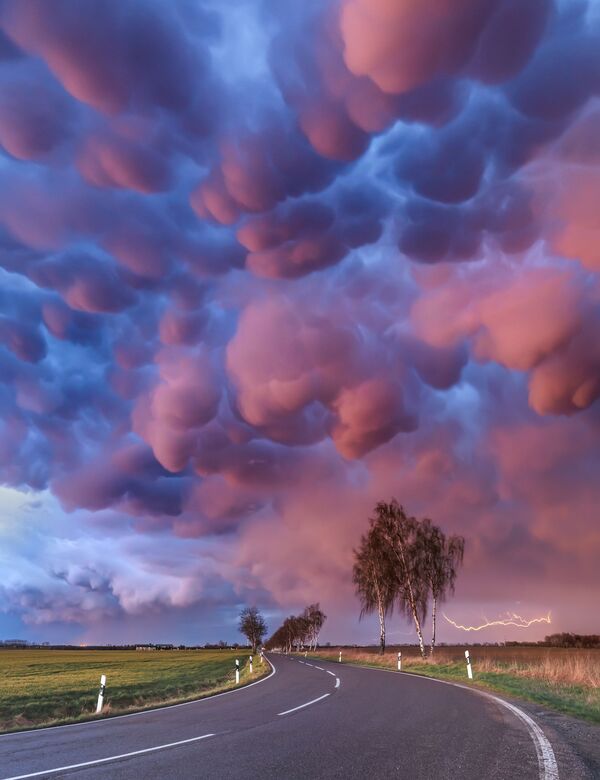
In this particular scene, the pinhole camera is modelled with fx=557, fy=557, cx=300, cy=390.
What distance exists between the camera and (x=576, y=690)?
705 inches

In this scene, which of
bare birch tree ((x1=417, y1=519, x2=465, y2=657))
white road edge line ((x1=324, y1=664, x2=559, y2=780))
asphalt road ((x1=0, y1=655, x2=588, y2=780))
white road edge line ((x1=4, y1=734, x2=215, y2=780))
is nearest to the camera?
white road edge line ((x1=324, y1=664, x2=559, y2=780))

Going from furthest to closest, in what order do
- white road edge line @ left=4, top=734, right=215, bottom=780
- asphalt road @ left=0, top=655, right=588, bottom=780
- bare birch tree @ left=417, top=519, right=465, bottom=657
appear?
bare birch tree @ left=417, top=519, right=465, bottom=657 < white road edge line @ left=4, top=734, right=215, bottom=780 < asphalt road @ left=0, top=655, right=588, bottom=780

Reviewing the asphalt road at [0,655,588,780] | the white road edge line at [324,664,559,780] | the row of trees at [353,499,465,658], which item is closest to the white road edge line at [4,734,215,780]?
the asphalt road at [0,655,588,780]

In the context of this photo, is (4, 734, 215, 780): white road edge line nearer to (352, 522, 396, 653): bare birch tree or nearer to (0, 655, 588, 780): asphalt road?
(0, 655, 588, 780): asphalt road

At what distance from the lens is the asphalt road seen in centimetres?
709

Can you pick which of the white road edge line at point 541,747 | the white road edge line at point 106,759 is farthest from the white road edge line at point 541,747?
the white road edge line at point 106,759

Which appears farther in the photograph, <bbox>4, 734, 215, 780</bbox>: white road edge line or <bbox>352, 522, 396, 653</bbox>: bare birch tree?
<bbox>352, 522, 396, 653</bbox>: bare birch tree

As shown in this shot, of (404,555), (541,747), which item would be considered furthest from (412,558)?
(541,747)

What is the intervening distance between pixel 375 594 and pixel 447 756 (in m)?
53.3

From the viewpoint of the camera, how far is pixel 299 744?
29.1ft

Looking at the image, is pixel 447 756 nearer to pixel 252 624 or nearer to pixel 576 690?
pixel 576 690

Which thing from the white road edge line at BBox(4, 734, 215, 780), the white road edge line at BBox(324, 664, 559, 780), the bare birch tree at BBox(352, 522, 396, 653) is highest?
the bare birch tree at BBox(352, 522, 396, 653)

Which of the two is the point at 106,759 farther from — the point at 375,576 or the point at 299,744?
the point at 375,576

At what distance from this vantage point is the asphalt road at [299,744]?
279 inches
